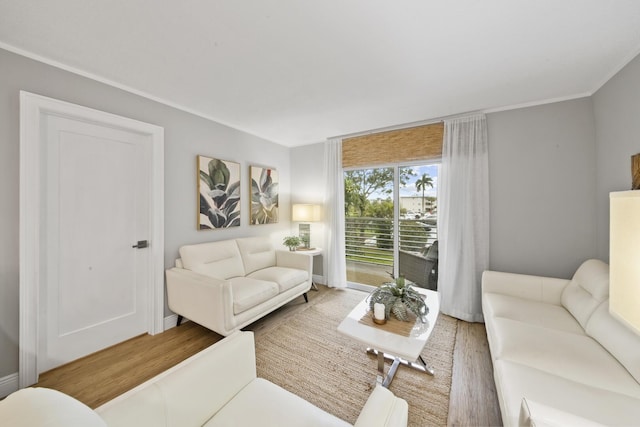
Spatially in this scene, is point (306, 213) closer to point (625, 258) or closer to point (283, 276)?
point (283, 276)

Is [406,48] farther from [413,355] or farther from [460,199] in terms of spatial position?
[413,355]

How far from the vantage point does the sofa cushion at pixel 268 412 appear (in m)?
0.97

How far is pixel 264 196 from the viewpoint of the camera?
3686 mm

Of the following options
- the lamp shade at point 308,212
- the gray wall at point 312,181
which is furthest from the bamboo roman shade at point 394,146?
the lamp shade at point 308,212

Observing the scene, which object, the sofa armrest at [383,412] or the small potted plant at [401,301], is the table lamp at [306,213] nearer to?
the small potted plant at [401,301]

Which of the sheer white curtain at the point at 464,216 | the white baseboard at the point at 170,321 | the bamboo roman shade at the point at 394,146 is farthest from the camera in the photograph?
the bamboo roman shade at the point at 394,146

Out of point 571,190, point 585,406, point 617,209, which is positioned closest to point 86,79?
point 617,209

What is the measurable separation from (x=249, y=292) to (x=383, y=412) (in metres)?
1.76

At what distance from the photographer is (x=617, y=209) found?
0.56 meters

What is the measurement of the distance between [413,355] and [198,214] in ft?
8.55

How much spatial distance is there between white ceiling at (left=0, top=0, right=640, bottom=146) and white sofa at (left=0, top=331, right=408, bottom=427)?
182 centimetres

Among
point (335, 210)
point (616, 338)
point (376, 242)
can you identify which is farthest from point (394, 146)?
point (616, 338)

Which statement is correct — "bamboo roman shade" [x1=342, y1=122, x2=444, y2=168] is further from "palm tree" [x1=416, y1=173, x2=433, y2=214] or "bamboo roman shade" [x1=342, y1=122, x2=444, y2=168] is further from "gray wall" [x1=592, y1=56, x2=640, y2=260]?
"gray wall" [x1=592, y1=56, x2=640, y2=260]

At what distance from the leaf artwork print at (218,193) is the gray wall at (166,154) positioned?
3.5 inches
